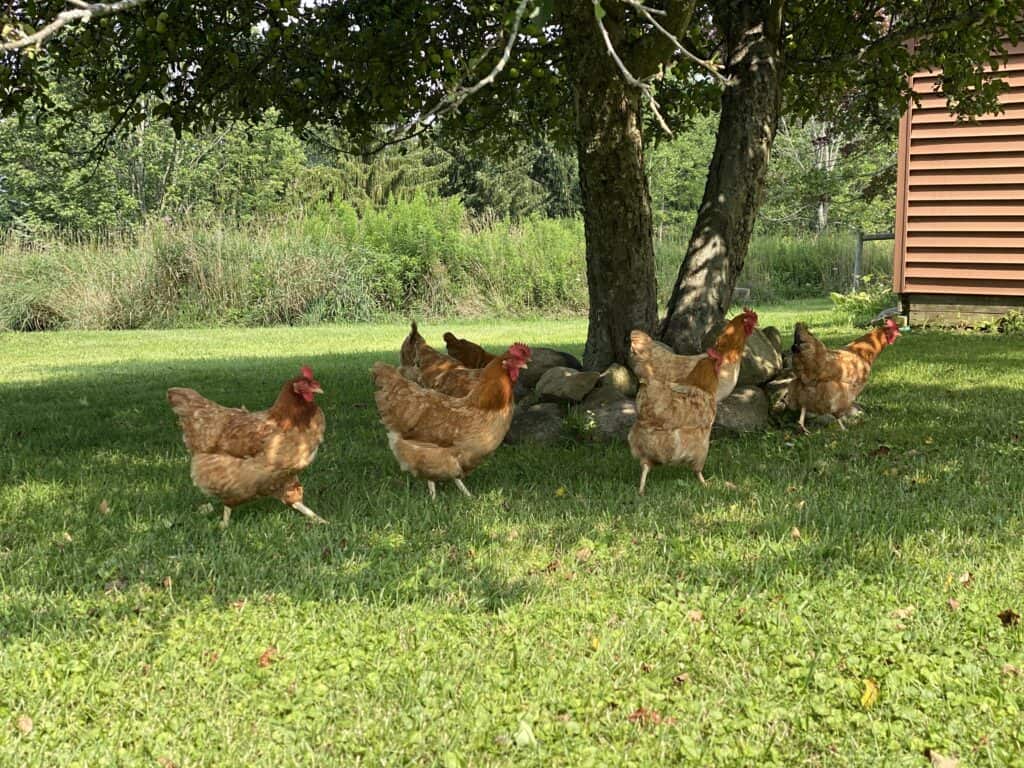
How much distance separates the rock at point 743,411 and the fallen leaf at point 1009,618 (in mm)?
4073

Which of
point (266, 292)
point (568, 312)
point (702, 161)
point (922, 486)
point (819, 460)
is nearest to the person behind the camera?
point (922, 486)

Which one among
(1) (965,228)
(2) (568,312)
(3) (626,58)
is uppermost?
(3) (626,58)

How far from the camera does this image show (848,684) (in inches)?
126

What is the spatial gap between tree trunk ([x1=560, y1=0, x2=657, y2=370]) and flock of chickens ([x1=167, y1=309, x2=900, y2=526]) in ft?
3.55

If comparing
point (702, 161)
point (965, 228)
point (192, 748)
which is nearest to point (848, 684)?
point (192, 748)

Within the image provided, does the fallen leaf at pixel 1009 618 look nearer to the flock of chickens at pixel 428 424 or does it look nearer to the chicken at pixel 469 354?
the flock of chickens at pixel 428 424

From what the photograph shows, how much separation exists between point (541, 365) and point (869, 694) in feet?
19.7

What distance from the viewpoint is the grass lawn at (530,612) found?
2.97m

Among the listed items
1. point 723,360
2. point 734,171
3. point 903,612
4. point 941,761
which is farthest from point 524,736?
point 734,171

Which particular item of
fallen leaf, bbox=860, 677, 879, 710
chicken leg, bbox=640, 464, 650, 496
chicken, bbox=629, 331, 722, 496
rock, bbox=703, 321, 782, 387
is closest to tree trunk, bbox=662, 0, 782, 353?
rock, bbox=703, 321, 782, 387

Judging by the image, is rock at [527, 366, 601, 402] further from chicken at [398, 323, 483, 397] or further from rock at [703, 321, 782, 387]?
rock at [703, 321, 782, 387]

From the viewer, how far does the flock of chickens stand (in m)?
5.07

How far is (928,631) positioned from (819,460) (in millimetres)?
3084

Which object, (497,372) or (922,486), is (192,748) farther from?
(922,486)
